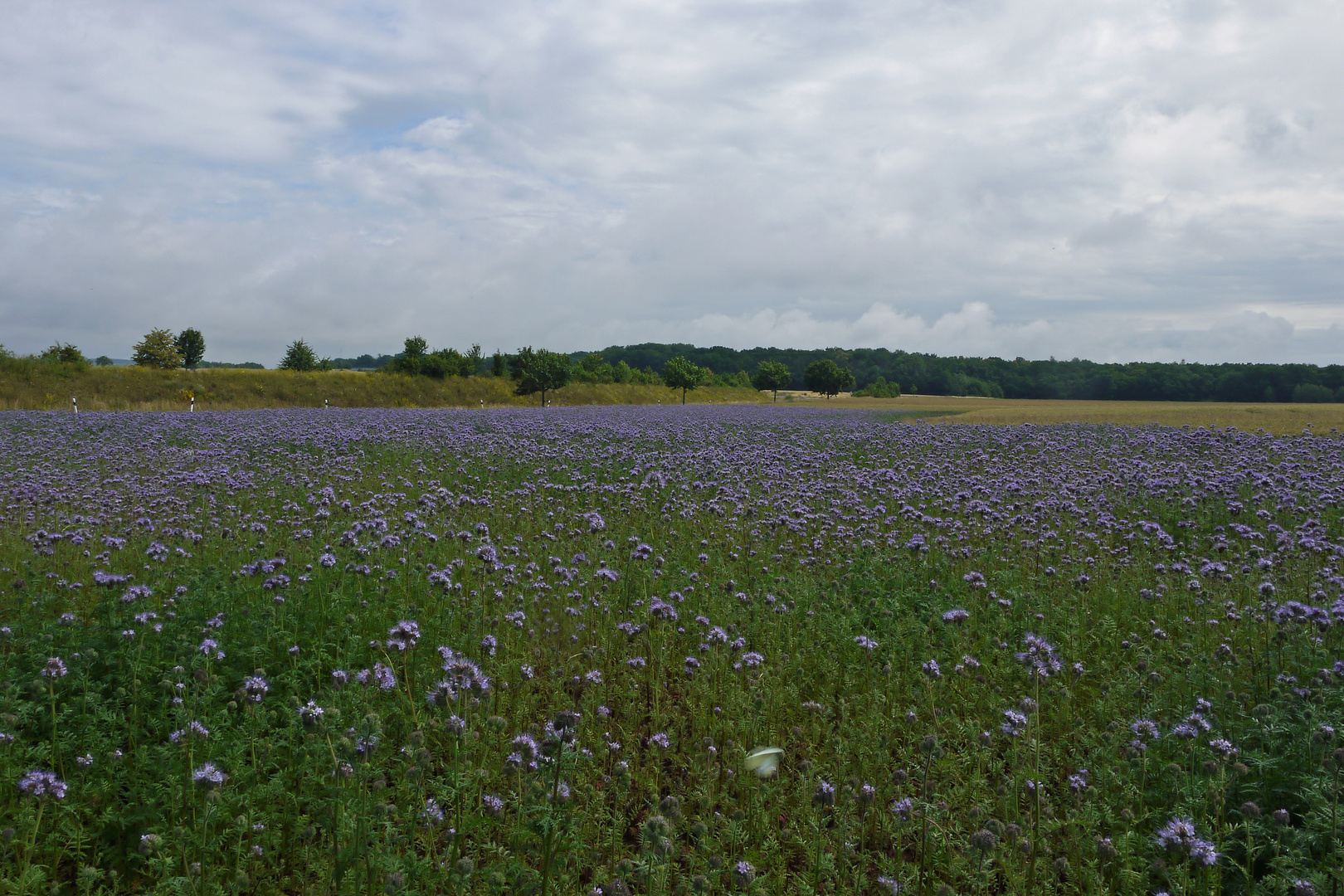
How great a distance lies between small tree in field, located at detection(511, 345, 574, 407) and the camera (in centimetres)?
5994

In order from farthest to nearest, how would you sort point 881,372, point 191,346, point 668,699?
point 881,372
point 191,346
point 668,699

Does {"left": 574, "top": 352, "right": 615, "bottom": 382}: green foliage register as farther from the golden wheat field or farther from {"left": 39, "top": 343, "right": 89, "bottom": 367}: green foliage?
{"left": 39, "top": 343, "right": 89, "bottom": 367}: green foliage

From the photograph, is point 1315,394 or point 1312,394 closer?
point 1315,394

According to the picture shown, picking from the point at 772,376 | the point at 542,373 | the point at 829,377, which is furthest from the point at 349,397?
the point at 829,377

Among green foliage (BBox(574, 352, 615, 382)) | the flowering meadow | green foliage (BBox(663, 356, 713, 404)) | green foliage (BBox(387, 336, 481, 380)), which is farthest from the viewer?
green foliage (BBox(574, 352, 615, 382))

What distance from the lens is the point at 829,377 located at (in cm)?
10644

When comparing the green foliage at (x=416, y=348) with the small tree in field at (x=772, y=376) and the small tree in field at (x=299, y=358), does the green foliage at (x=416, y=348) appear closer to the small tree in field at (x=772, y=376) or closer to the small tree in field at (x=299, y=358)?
the small tree in field at (x=299, y=358)

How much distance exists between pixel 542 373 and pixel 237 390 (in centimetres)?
2405

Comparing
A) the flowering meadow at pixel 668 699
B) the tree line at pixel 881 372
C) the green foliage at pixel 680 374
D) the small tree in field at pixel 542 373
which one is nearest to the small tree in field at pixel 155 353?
the tree line at pixel 881 372

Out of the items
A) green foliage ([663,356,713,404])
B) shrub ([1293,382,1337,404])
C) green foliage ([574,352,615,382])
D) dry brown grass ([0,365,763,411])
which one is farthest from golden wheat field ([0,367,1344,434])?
shrub ([1293,382,1337,404])

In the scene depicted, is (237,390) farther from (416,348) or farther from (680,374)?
(680,374)

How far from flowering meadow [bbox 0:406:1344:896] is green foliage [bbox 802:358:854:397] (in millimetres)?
99107

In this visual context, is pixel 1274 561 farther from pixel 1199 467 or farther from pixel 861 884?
pixel 861 884

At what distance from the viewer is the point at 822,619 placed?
18.5ft
